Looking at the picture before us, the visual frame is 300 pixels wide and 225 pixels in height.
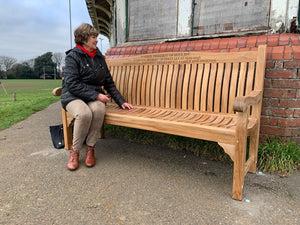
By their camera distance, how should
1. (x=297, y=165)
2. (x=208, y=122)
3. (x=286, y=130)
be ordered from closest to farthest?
(x=208, y=122) < (x=297, y=165) < (x=286, y=130)

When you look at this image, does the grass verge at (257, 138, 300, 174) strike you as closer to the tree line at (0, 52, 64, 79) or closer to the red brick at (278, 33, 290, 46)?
the red brick at (278, 33, 290, 46)

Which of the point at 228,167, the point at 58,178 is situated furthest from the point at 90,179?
the point at 228,167

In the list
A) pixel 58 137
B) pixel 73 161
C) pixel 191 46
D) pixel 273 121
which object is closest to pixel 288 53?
pixel 273 121

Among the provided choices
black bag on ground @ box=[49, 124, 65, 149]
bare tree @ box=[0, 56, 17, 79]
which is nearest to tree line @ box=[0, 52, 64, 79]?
bare tree @ box=[0, 56, 17, 79]

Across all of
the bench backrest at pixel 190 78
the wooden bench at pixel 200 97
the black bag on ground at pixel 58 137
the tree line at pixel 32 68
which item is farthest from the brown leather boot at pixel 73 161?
the tree line at pixel 32 68

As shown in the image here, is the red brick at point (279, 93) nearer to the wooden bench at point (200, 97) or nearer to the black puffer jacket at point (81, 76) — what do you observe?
the wooden bench at point (200, 97)

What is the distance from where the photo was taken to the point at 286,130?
108 inches

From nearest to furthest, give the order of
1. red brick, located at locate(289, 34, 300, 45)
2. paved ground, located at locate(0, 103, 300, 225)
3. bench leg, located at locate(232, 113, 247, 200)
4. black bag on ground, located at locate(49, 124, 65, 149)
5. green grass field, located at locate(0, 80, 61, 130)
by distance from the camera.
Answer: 1. paved ground, located at locate(0, 103, 300, 225)
2. bench leg, located at locate(232, 113, 247, 200)
3. red brick, located at locate(289, 34, 300, 45)
4. black bag on ground, located at locate(49, 124, 65, 149)
5. green grass field, located at locate(0, 80, 61, 130)

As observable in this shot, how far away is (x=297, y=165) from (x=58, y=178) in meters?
2.51

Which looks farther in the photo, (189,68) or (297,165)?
(189,68)

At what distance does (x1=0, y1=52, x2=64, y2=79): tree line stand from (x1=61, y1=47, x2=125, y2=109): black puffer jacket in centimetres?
8422

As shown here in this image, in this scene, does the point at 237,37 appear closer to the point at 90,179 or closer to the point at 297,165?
the point at 297,165

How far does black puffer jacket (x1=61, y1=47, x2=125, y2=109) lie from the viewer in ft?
8.63

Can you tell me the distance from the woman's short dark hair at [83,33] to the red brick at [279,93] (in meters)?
2.11
